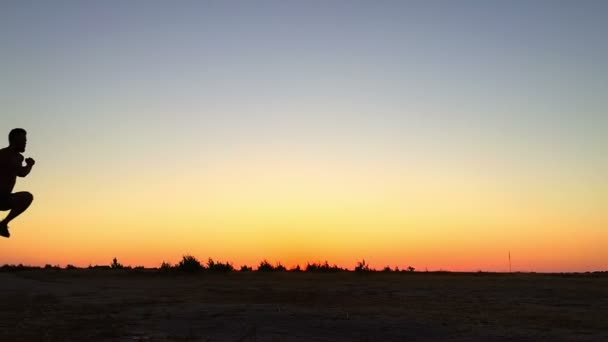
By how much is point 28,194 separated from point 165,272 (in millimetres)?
12703

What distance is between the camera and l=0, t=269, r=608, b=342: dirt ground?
9.23m

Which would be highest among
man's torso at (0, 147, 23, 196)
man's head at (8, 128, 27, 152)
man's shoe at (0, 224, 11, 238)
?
man's head at (8, 128, 27, 152)

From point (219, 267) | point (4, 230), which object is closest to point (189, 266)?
point (219, 267)

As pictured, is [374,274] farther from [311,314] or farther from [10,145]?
[10,145]

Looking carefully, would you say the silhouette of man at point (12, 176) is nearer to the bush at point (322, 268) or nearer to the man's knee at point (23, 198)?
the man's knee at point (23, 198)

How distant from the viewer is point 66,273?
2095 cm

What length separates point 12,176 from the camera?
8.95 m

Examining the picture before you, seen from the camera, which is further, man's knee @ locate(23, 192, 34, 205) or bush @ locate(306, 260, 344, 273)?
bush @ locate(306, 260, 344, 273)

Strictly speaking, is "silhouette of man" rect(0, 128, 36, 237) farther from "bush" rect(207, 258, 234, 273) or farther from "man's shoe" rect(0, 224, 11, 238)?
"bush" rect(207, 258, 234, 273)

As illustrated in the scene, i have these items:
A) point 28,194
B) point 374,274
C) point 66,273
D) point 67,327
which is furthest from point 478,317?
point 66,273

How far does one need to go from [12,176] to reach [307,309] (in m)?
5.33

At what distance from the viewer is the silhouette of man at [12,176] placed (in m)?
8.87

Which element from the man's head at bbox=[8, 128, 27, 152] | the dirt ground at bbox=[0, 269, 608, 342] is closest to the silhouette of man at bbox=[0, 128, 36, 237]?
the man's head at bbox=[8, 128, 27, 152]

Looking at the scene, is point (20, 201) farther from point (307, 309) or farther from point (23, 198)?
point (307, 309)
